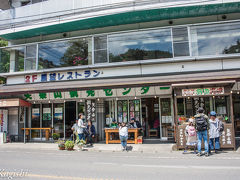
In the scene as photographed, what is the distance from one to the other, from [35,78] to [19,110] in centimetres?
287

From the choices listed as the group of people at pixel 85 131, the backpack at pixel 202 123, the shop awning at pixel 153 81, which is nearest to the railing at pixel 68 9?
the shop awning at pixel 153 81

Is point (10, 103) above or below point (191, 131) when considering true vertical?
above

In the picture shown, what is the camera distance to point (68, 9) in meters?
15.3

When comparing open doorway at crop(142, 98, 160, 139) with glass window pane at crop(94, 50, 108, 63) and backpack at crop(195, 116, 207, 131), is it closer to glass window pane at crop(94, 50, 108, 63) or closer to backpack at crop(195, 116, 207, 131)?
glass window pane at crop(94, 50, 108, 63)

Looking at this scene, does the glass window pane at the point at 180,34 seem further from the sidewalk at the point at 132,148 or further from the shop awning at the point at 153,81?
the sidewalk at the point at 132,148

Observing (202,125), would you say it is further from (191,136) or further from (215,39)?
(215,39)

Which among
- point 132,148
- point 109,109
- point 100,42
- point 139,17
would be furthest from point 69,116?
point 139,17

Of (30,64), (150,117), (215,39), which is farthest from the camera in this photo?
(30,64)

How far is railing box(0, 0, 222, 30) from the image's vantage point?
519 inches

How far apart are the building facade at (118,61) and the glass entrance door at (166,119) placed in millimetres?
67

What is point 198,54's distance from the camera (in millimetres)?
13297

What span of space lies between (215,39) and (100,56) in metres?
7.80

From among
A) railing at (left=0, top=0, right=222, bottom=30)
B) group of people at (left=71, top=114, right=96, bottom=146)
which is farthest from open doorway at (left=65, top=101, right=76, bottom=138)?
railing at (left=0, top=0, right=222, bottom=30)

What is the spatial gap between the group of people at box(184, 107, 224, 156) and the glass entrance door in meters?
3.70
